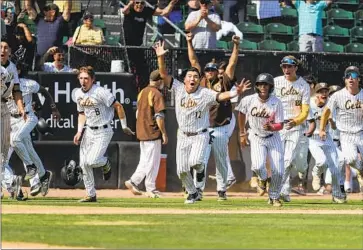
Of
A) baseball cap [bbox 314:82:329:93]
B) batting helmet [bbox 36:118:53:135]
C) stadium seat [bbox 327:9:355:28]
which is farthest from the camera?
stadium seat [bbox 327:9:355:28]

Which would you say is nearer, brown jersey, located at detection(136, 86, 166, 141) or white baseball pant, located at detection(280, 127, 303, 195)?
white baseball pant, located at detection(280, 127, 303, 195)

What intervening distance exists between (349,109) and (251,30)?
6726 mm

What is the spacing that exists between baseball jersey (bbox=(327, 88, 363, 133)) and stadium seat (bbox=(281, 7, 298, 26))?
7314 mm

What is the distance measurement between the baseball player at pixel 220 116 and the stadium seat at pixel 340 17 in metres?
7.06

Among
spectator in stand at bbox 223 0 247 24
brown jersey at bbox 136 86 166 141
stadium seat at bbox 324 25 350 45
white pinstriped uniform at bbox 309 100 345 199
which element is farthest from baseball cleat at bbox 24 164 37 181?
stadium seat at bbox 324 25 350 45

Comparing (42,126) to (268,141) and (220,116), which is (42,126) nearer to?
(220,116)

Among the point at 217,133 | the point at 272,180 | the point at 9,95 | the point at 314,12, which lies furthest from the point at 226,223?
the point at 314,12

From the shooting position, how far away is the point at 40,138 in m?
21.8

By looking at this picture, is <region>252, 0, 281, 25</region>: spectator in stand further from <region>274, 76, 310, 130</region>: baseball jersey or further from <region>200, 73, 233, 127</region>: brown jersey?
<region>274, 76, 310, 130</region>: baseball jersey

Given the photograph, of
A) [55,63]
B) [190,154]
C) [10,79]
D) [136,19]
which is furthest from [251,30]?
[10,79]

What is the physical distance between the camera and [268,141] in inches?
665

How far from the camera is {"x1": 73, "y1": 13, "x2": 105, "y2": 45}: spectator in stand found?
22.1 meters

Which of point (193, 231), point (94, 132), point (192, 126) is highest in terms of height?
point (192, 126)

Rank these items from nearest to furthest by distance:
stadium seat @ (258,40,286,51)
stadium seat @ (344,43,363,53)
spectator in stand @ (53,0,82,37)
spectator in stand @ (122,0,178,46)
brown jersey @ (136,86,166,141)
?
brown jersey @ (136,86,166,141)
spectator in stand @ (122,0,178,46)
spectator in stand @ (53,0,82,37)
stadium seat @ (258,40,286,51)
stadium seat @ (344,43,363,53)
